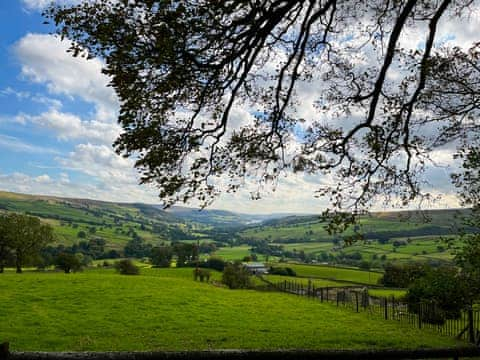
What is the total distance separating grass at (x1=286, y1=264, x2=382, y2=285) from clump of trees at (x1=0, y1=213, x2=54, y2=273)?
5008 cm

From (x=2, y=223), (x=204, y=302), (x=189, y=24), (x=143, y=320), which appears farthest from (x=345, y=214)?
(x=2, y=223)

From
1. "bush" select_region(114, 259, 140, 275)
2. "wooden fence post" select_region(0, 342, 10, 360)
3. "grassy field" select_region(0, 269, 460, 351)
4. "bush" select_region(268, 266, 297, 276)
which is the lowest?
"bush" select_region(268, 266, 297, 276)

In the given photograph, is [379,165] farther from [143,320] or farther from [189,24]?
[143,320]

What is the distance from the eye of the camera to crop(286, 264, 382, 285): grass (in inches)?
2751

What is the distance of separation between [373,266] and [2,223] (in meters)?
75.7

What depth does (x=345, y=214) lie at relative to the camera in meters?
8.28

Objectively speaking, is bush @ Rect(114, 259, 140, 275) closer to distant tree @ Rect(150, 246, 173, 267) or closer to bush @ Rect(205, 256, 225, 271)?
bush @ Rect(205, 256, 225, 271)

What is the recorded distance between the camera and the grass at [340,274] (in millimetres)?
69875

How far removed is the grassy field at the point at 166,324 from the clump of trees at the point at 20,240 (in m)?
23.8

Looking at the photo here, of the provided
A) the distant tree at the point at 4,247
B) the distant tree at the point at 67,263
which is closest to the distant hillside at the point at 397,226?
the distant tree at the point at 67,263

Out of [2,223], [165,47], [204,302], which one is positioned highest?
[165,47]

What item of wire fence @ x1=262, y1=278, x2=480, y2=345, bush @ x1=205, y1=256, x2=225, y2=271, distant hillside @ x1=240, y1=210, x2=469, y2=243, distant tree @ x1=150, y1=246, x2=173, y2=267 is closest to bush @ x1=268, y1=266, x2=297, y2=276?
bush @ x1=205, y1=256, x2=225, y2=271

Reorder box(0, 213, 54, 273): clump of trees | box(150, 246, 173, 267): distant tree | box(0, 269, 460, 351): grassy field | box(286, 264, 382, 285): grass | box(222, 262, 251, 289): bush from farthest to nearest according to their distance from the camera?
1. box(150, 246, 173, 267): distant tree
2. box(286, 264, 382, 285): grass
3. box(222, 262, 251, 289): bush
4. box(0, 213, 54, 273): clump of trees
5. box(0, 269, 460, 351): grassy field

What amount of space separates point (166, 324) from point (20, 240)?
4540 cm
